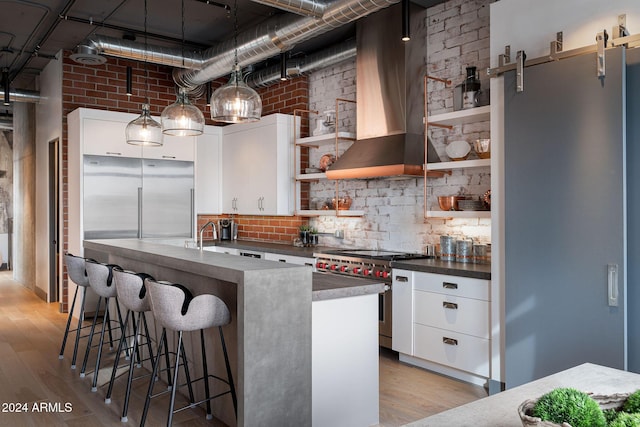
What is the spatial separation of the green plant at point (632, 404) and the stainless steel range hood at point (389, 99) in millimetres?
3549

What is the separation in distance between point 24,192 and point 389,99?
7.07 meters

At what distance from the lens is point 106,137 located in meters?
6.20

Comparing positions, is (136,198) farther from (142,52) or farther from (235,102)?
(235,102)

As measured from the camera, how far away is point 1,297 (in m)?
7.91

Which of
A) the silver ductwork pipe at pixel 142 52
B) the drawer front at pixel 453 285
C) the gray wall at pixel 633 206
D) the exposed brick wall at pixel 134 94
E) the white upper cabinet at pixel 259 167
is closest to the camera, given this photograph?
the gray wall at pixel 633 206

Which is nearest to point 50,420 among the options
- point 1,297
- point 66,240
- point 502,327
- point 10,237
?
point 502,327

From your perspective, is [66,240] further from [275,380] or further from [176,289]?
[275,380]

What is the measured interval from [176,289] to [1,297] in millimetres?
6494

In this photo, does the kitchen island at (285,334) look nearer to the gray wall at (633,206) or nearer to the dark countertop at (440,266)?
the dark countertop at (440,266)

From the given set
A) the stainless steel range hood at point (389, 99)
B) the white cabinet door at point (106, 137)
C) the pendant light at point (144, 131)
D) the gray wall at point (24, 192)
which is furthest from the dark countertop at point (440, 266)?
the gray wall at point (24, 192)

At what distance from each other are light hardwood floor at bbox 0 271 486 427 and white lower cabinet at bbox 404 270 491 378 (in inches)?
6.8

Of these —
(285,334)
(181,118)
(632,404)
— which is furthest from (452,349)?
(632,404)

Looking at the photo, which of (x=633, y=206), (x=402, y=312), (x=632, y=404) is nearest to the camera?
(x=632, y=404)

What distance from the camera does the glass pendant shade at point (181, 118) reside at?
3887mm
